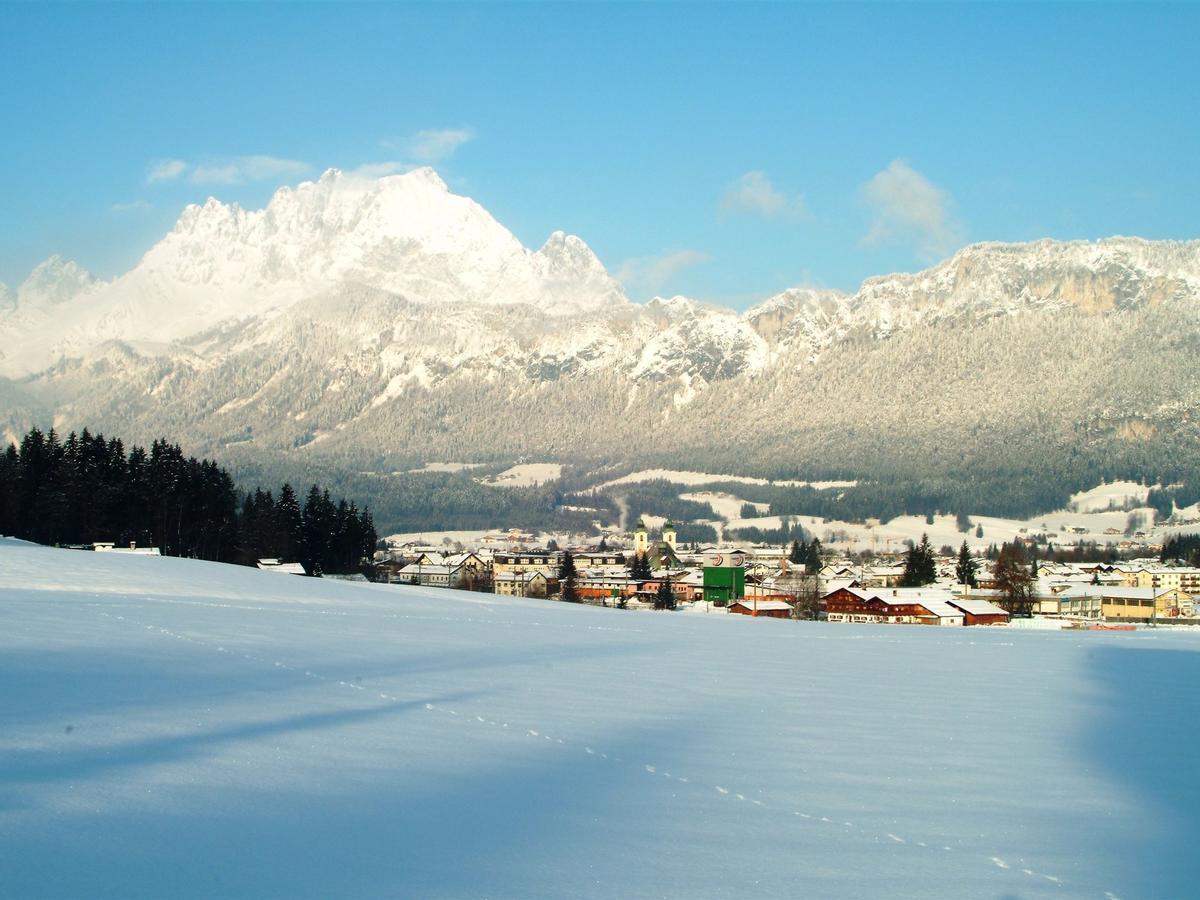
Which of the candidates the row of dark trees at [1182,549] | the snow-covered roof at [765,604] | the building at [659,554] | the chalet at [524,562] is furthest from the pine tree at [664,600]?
the row of dark trees at [1182,549]

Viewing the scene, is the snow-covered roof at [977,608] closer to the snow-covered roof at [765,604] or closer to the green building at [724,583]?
the snow-covered roof at [765,604]

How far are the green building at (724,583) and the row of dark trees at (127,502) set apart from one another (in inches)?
1543

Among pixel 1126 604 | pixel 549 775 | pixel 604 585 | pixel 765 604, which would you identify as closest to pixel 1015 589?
pixel 765 604

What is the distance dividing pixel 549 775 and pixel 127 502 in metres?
63.0

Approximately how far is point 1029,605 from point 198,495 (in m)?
65.3

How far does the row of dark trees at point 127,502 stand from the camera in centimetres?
6519

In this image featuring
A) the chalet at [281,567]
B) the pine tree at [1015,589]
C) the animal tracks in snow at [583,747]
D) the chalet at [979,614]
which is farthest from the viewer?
the pine tree at [1015,589]

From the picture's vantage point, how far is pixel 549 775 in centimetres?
1180

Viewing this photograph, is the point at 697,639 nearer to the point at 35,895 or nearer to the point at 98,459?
the point at 35,895

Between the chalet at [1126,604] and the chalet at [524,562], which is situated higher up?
the chalet at [524,562]

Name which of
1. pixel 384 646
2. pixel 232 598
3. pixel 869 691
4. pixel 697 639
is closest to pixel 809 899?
pixel 869 691

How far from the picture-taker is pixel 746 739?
1475 cm

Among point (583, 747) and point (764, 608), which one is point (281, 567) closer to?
point (764, 608)

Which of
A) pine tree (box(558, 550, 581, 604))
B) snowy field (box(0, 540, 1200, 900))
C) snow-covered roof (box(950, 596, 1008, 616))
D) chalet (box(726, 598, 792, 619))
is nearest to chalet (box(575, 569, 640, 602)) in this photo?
pine tree (box(558, 550, 581, 604))
